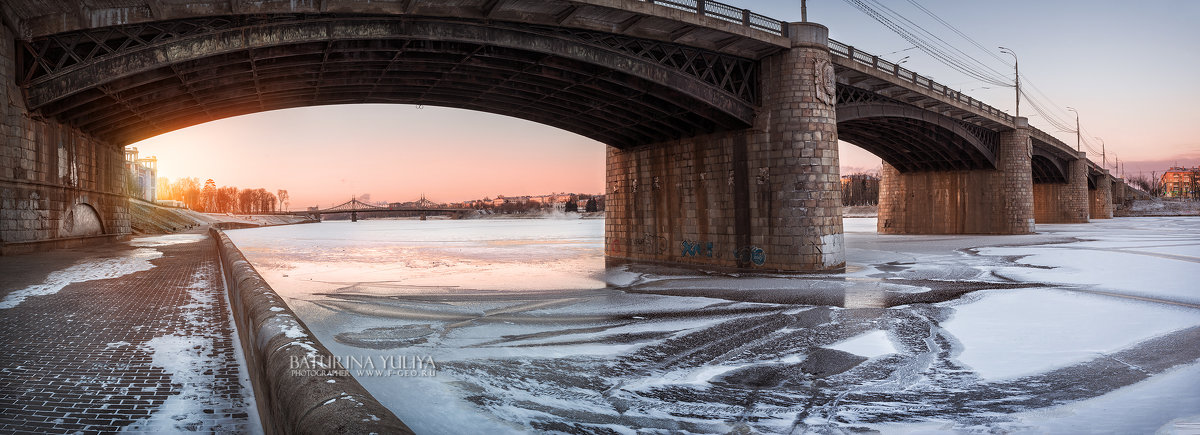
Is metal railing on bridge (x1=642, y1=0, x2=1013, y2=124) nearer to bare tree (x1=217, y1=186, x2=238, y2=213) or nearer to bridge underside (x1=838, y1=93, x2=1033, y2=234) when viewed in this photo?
bridge underside (x1=838, y1=93, x2=1033, y2=234)

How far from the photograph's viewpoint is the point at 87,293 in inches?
456

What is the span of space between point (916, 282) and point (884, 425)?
13964 mm

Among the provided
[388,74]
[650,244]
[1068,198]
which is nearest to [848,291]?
[650,244]

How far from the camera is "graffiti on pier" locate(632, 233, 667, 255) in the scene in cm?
2667

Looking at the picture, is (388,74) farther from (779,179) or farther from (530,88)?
(779,179)

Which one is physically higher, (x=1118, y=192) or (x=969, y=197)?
(x=1118, y=192)

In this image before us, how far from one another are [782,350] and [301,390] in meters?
7.42

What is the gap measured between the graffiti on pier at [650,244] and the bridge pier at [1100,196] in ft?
261

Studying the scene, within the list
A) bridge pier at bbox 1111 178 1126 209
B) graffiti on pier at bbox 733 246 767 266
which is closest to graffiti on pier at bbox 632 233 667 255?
graffiti on pier at bbox 733 246 767 266

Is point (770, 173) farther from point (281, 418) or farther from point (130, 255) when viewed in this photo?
point (130, 255)

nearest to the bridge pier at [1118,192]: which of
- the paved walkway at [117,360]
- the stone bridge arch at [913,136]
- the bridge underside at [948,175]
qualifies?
the bridge underside at [948,175]

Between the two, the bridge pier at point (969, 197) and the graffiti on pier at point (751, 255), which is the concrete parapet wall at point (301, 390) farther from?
the bridge pier at point (969, 197)

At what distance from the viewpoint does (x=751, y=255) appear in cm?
2225

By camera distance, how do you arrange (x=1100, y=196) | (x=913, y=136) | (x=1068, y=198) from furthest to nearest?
(x=1100, y=196), (x=1068, y=198), (x=913, y=136)
